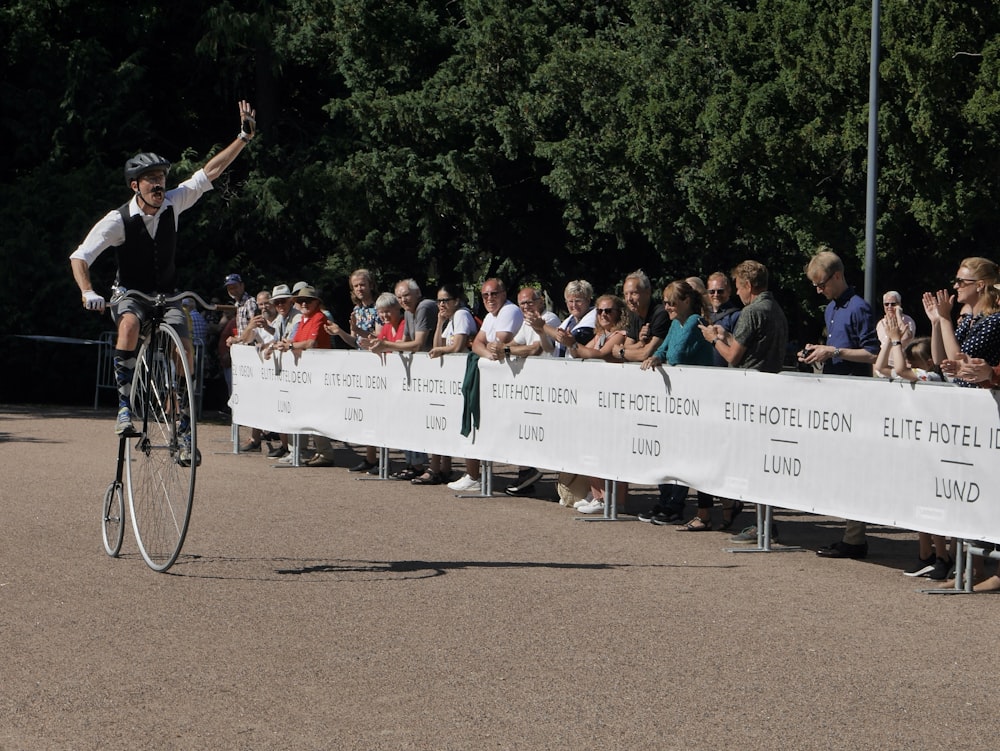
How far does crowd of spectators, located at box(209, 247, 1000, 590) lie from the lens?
10.0 meters

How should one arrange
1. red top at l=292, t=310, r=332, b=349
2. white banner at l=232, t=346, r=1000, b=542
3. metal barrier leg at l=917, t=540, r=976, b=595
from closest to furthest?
1. metal barrier leg at l=917, t=540, r=976, b=595
2. white banner at l=232, t=346, r=1000, b=542
3. red top at l=292, t=310, r=332, b=349

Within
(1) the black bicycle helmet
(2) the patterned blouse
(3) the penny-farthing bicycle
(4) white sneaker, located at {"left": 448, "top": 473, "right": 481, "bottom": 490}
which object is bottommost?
(4) white sneaker, located at {"left": 448, "top": 473, "right": 481, "bottom": 490}

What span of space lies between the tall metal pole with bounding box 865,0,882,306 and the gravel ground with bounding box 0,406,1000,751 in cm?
1666

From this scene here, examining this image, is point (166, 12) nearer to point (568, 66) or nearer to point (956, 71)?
point (568, 66)

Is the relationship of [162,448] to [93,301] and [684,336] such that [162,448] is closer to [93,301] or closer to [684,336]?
[93,301]

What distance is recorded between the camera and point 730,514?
12.8m

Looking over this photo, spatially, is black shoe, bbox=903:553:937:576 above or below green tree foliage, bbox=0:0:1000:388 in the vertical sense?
below

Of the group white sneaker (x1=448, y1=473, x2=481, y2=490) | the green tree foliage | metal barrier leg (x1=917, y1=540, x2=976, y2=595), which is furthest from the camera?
the green tree foliage

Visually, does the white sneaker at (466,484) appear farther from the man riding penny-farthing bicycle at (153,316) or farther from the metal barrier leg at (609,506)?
the man riding penny-farthing bicycle at (153,316)

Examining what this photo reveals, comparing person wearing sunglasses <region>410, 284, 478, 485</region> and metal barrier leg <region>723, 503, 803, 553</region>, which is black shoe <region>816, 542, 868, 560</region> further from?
person wearing sunglasses <region>410, 284, 478, 485</region>

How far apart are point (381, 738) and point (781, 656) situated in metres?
2.43

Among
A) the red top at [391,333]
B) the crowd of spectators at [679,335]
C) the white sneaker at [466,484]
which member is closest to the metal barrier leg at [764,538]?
→ the crowd of spectators at [679,335]

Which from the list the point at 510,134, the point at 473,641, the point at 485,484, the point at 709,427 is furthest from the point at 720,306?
the point at 510,134

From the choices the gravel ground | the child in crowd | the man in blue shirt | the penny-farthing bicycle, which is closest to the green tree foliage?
the man in blue shirt
